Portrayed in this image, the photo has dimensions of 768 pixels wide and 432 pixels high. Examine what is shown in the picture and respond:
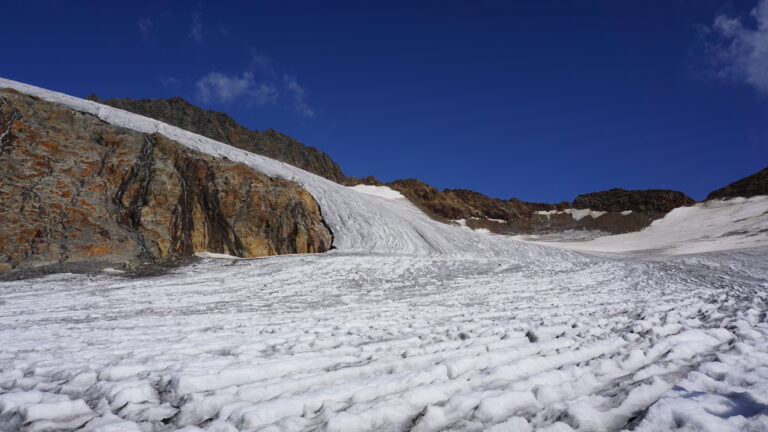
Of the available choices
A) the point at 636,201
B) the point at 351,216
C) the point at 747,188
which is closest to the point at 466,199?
the point at 636,201

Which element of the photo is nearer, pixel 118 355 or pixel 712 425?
pixel 712 425

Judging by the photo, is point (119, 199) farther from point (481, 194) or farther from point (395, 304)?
point (481, 194)

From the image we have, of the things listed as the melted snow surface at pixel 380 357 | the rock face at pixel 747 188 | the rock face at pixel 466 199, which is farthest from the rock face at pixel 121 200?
the rock face at pixel 747 188

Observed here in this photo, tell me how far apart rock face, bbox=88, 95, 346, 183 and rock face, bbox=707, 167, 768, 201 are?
6312 centimetres

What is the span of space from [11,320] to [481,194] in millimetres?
81455

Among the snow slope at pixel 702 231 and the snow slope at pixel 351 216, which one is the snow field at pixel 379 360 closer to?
the snow slope at pixel 351 216

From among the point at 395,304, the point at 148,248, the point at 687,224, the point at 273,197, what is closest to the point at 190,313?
the point at 395,304

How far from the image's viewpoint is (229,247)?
1647 cm

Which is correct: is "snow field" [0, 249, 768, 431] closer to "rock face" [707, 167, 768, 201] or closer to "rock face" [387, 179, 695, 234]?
"rock face" [387, 179, 695, 234]

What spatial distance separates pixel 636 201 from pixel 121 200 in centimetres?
7420

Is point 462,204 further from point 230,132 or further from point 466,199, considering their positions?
point 230,132

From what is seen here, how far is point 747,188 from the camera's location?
5434 cm

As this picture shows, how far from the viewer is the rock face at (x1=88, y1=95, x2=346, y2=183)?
85.1 metres

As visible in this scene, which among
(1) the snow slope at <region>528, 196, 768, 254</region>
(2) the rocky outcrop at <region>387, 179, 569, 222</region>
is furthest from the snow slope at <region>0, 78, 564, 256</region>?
(2) the rocky outcrop at <region>387, 179, 569, 222</region>
